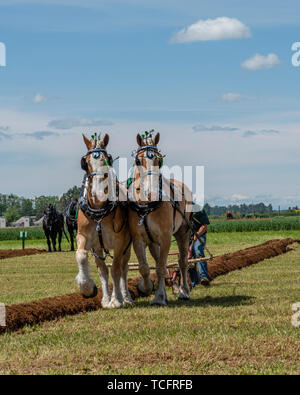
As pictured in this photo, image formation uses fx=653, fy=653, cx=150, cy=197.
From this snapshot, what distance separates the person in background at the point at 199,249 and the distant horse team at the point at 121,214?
9.77 feet

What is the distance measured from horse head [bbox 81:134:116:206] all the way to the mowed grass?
6.00 ft

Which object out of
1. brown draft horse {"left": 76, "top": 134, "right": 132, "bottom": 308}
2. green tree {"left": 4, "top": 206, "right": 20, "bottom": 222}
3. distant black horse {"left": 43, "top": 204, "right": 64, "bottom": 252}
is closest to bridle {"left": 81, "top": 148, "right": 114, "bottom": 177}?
brown draft horse {"left": 76, "top": 134, "right": 132, "bottom": 308}

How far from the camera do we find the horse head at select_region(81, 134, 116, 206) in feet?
32.8

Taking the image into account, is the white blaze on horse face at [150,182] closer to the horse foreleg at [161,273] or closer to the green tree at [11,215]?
the horse foreleg at [161,273]

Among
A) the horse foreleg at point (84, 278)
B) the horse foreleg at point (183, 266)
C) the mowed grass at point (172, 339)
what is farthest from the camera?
the horse foreleg at point (183, 266)

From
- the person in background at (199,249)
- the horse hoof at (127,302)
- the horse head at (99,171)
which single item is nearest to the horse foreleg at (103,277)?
the horse hoof at (127,302)

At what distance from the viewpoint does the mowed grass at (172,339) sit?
21.4ft

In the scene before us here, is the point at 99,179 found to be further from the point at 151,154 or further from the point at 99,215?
the point at 151,154

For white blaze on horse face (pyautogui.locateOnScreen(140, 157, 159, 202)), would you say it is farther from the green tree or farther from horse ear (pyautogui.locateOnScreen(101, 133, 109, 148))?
the green tree

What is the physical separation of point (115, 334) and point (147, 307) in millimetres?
2455

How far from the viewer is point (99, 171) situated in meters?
9.98

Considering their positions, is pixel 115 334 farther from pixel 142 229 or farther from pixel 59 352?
pixel 142 229

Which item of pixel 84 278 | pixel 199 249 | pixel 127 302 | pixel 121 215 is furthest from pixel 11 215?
pixel 84 278

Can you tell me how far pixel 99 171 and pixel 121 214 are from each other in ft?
3.07
